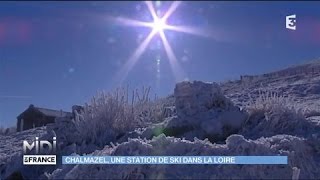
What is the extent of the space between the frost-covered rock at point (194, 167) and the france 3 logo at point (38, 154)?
1.27 feet

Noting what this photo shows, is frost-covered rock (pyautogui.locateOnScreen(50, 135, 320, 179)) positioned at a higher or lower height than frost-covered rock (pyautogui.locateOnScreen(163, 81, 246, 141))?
lower

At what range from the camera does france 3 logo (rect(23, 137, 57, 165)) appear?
423cm

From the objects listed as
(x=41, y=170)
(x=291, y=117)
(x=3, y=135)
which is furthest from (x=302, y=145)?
(x=3, y=135)

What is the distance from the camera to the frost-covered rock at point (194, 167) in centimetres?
374

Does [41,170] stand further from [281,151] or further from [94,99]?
[281,151]

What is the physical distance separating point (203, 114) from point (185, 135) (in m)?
0.32

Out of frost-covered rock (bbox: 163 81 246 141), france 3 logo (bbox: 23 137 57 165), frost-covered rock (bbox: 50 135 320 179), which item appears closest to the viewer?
frost-covered rock (bbox: 50 135 320 179)

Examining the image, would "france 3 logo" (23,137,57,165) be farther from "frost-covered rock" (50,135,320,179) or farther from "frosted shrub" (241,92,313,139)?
"frosted shrub" (241,92,313,139)

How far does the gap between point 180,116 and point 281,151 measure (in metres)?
1.39

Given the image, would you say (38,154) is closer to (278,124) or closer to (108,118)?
(108,118)

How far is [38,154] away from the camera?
4418 mm
